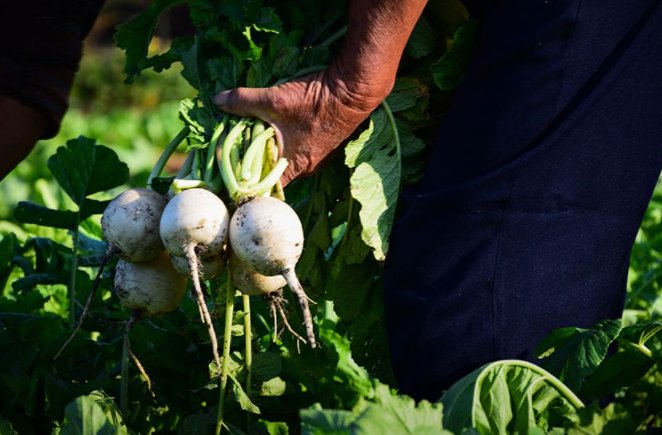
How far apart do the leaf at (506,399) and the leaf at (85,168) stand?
1.48m

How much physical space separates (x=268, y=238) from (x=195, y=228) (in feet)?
0.52

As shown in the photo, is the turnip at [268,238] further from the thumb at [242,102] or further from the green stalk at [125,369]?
the green stalk at [125,369]

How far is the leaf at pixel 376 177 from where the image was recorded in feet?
7.79

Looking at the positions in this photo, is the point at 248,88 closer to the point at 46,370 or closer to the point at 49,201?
the point at 46,370

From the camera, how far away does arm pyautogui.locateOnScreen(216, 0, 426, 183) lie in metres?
2.20

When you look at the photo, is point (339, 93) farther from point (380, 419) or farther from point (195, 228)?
point (380, 419)

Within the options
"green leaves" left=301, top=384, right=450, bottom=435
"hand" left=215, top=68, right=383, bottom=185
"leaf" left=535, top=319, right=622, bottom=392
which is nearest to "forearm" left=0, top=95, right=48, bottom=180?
"hand" left=215, top=68, right=383, bottom=185

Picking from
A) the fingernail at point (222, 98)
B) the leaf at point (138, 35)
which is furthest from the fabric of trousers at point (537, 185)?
the leaf at point (138, 35)

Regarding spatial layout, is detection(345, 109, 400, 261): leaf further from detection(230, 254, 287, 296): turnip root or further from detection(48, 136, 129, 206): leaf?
detection(48, 136, 129, 206): leaf

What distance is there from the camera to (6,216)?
6.70 metres

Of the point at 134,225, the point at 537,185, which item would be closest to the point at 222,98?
the point at 134,225

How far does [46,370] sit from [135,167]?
6050mm

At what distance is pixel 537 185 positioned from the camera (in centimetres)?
220

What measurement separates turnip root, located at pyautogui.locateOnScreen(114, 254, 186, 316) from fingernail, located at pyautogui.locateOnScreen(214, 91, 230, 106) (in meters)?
0.39
